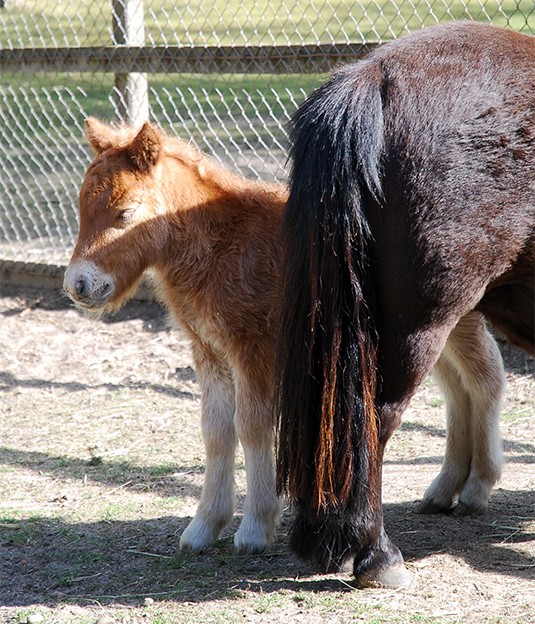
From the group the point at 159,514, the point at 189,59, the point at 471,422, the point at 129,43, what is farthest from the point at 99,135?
the point at 129,43

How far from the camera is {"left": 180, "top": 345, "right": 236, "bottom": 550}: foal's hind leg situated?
306cm

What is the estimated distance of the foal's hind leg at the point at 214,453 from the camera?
306cm

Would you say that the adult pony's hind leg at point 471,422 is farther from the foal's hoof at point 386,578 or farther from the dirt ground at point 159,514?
the foal's hoof at point 386,578

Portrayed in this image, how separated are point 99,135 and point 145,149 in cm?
32

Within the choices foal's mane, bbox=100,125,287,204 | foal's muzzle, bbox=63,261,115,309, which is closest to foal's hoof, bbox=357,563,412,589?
foal's muzzle, bbox=63,261,115,309

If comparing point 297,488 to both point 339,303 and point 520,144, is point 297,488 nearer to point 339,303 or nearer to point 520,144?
point 339,303

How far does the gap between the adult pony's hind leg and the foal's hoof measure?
82cm

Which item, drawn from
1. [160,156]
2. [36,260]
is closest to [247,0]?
[36,260]

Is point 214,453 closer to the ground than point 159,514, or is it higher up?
higher up

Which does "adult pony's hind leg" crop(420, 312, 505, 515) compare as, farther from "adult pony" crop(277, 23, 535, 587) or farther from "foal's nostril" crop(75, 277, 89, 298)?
"foal's nostril" crop(75, 277, 89, 298)

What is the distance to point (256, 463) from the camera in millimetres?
3025

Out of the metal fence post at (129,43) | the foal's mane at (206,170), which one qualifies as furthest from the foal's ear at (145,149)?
Result: the metal fence post at (129,43)

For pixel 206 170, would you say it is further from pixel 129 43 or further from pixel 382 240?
pixel 129 43

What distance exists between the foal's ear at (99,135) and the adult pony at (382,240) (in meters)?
1.06
